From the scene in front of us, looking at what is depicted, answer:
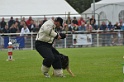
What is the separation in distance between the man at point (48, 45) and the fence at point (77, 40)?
Result: 65.1 feet

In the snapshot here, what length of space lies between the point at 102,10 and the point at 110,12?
1.16 meters

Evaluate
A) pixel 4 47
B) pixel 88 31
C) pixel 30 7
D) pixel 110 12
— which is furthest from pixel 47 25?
pixel 110 12

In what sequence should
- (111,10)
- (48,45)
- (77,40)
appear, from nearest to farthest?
(48,45) < (77,40) < (111,10)

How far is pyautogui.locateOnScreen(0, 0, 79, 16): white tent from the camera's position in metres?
43.4

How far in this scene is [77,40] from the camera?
36.5m

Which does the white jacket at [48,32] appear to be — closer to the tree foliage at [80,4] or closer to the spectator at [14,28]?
the spectator at [14,28]

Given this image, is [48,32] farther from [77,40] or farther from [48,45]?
[77,40]

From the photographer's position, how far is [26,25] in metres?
36.2

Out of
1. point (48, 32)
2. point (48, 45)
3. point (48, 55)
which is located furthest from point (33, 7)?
point (48, 55)

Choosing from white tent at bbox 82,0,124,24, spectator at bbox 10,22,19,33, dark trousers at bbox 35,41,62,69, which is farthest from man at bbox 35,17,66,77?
white tent at bbox 82,0,124,24

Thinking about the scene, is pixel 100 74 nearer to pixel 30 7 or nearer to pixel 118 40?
pixel 118 40

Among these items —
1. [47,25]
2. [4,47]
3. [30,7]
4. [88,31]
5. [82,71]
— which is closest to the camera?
[47,25]

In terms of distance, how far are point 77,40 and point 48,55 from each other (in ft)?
74.1

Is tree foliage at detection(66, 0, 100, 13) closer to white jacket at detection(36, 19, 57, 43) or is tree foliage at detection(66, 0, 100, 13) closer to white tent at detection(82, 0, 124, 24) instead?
white tent at detection(82, 0, 124, 24)
